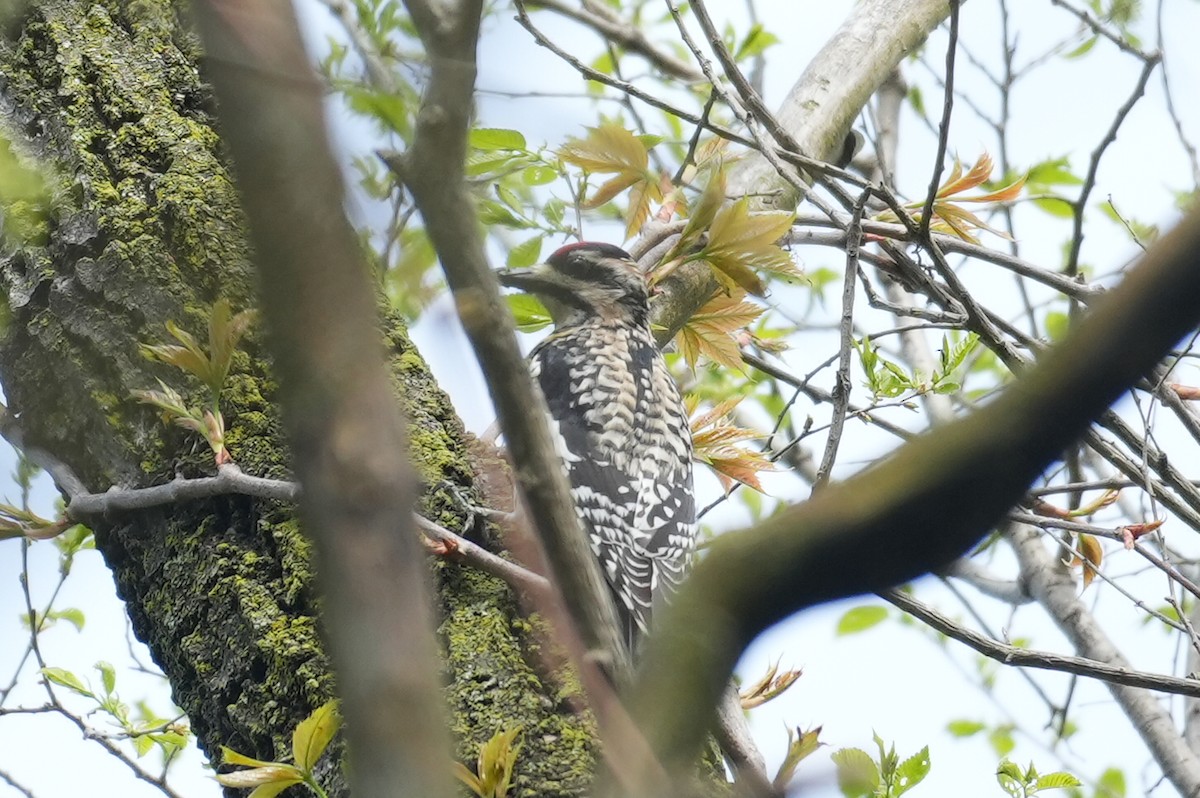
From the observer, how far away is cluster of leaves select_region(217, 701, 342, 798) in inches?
64.7

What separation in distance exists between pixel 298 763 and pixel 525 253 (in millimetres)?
1595

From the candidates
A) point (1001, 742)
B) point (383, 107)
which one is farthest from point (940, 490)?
point (1001, 742)

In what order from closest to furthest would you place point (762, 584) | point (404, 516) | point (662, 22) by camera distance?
point (404, 516), point (762, 584), point (662, 22)

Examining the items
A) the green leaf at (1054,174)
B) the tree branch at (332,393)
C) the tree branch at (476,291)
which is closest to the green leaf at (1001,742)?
the green leaf at (1054,174)

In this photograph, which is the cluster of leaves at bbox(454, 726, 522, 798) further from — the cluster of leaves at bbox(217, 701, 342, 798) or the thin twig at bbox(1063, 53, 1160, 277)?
the thin twig at bbox(1063, 53, 1160, 277)

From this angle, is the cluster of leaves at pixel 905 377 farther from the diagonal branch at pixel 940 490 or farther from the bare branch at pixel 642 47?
the diagonal branch at pixel 940 490

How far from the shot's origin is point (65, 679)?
3.40 meters

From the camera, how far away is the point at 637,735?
846mm

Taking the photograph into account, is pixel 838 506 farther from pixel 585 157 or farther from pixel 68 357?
pixel 585 157

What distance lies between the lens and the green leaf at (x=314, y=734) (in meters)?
1.64

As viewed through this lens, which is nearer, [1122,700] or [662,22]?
[1122,700]

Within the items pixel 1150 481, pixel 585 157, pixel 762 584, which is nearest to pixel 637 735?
pixel 762 584

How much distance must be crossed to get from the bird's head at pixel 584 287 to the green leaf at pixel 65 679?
6.11ft

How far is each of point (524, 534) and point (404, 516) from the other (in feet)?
4.48
